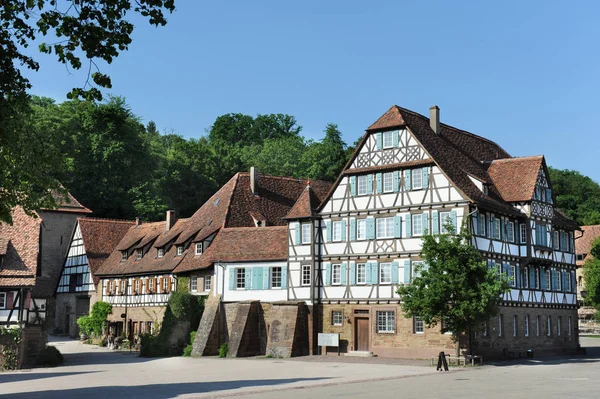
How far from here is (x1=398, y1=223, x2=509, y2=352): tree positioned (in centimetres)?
3606

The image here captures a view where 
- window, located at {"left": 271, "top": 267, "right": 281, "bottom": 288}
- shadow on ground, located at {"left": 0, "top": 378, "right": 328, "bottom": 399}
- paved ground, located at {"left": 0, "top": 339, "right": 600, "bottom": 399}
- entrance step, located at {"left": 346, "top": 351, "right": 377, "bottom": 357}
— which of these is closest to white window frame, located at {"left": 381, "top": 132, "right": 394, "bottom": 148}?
window, located at {"left": 271, "top": 267, "right": 281, "bottom": 288}

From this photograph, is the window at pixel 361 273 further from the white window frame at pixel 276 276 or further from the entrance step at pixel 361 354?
the white window frame at pixel 276 276

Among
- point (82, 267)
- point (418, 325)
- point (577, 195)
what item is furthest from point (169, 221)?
point (577, 195)

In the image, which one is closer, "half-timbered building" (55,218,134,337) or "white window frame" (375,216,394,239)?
"white window frame" (375,216,394,239)

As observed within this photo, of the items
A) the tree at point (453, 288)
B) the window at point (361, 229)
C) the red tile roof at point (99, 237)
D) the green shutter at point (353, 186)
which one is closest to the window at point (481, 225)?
the tree at point (453, 288)

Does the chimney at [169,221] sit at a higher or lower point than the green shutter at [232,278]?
higher

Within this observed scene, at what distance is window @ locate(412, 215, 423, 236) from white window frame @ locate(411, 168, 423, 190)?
→ 151cm

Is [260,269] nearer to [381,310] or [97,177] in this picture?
Answer: [381,310]

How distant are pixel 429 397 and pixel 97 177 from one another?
58105mm

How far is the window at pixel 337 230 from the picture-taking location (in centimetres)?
4466

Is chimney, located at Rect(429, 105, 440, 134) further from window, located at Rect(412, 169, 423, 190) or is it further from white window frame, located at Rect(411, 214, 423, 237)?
white window frame, located at Rect(411, 214, 423, 237)

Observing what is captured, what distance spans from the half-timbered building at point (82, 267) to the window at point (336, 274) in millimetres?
23836

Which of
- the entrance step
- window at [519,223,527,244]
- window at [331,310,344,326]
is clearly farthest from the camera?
window at [519,223,527,244]

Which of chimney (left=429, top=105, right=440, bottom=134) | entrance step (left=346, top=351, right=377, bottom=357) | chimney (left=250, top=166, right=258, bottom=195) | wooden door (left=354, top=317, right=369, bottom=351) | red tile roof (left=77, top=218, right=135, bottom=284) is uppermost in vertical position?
→ chimney (left=429, top=105, right=440, bottom=134)
